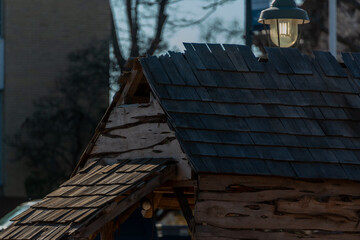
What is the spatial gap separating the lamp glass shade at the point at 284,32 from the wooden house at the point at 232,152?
1.27 metres

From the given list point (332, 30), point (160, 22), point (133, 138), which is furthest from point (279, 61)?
point (160, 22)

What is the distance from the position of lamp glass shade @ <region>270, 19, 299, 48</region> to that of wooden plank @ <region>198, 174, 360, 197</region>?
2450mm

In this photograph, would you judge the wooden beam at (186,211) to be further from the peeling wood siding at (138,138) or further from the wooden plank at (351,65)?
the wooden plank at (351,65)

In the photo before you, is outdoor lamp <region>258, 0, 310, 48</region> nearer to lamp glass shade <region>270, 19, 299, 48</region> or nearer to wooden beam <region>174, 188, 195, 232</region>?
lamp glass shade <region>270, 19, 299, 48</region>

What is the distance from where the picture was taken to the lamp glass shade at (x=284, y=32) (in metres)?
9.63

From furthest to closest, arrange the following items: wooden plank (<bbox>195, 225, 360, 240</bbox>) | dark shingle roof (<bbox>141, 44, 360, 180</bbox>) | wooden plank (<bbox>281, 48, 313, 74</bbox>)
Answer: wooden plank (<bbox>281, 48, 313, 74</bbox>) → dark shingle roof (<bbox>141, 44, 360, 180</bbox>) → wooden plank (<bbox>195, 225, 360, 240</bbox>)

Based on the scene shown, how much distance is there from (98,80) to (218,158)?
14320 mm

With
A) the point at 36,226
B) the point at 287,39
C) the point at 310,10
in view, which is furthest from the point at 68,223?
the point at 310,10

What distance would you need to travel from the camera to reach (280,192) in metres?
7.52

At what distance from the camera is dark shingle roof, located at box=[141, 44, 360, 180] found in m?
7.48

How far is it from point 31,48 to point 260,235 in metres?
15.4

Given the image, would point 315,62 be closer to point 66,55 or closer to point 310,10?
point 66,55

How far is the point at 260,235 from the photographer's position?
24.5 feet

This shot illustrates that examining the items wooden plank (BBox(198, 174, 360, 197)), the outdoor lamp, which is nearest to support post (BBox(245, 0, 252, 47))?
the outdoor lamp
